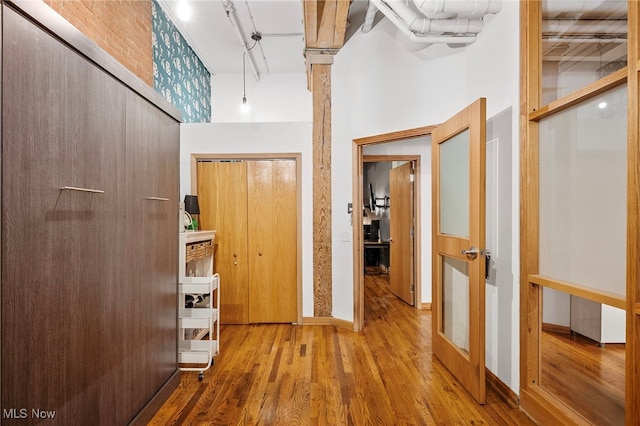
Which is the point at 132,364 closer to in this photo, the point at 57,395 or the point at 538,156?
the point at 57,395

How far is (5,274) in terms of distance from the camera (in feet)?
3.64

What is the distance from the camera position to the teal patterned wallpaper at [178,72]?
340cm

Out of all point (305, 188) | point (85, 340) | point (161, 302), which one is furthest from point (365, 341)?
point (85, 340)

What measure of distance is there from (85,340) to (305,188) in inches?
105

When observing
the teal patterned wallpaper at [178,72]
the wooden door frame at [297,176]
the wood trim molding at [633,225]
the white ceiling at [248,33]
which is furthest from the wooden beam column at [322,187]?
the wood trim molding at [633,225]

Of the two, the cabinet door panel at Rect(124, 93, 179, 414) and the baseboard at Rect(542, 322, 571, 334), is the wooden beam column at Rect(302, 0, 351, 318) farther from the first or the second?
the baseboard at Rect(542, 322, 571, 334)

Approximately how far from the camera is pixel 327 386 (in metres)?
2.42

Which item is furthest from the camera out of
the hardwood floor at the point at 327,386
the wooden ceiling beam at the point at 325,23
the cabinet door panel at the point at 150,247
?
the wooden ceiling beam at the point at 325,23

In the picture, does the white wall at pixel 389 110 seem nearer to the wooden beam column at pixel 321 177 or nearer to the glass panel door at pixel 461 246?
the wooden beam column at pixel 321 177

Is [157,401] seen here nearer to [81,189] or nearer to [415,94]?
[81,189]

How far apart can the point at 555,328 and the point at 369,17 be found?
124 inches

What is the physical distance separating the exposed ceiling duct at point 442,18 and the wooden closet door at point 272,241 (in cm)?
184

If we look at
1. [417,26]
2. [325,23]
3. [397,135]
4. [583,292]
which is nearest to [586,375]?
[583,292]

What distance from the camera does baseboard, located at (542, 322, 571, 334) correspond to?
2.11 m
